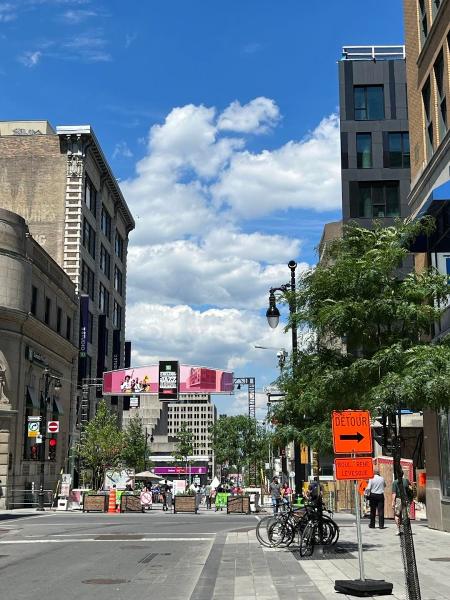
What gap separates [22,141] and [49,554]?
162 ft

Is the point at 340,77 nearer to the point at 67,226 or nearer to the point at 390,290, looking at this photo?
the point at 67,226

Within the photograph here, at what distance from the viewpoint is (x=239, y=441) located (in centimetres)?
10662

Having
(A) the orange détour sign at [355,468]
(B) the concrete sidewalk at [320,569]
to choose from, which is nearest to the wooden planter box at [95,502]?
(B) the concrete sidewalk at [320,569]

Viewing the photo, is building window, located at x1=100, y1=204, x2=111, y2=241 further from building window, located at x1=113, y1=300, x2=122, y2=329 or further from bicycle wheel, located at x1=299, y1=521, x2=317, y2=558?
bicycle wheel, located at x1=299, y1=521, x2=317, y2=558

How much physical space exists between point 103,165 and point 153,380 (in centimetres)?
2042

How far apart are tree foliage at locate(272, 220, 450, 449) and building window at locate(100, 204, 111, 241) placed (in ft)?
190

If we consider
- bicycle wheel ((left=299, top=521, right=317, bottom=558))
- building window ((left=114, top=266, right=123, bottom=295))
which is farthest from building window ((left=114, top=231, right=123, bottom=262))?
bicycle wheel ((left=299, top=521, right=317, bottom=558))

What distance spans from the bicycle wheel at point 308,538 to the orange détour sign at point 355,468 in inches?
232

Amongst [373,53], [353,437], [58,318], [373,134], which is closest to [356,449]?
[353,437]

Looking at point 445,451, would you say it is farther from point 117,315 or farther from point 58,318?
point 117,315

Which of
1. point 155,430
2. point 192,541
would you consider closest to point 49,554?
point 192,541

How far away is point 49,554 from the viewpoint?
56.1ft

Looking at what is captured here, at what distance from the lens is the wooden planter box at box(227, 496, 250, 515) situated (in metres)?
34.8

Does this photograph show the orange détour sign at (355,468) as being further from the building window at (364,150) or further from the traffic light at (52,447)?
the building window at (364,150)
